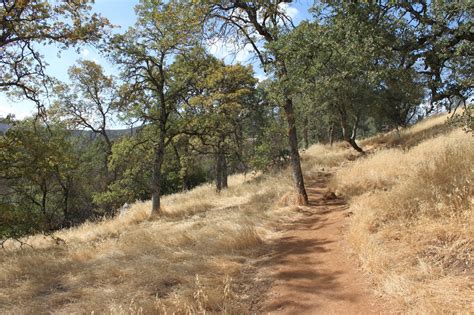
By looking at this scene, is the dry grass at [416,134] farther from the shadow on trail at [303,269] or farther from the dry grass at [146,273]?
the dry grass at [146,273]

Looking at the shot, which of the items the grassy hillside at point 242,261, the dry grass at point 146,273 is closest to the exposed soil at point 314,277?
the grassy hillside at point 242,261

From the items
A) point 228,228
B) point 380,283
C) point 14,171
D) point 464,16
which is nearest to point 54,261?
point 14,171

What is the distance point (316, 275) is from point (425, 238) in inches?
71.6

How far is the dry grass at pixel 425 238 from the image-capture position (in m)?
4.12

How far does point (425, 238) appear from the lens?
212 inches

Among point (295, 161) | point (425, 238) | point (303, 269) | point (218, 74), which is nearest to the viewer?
point (425, 238)

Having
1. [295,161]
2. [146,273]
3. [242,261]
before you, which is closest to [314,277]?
[242,261]

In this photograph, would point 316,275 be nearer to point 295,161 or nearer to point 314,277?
point 314,277

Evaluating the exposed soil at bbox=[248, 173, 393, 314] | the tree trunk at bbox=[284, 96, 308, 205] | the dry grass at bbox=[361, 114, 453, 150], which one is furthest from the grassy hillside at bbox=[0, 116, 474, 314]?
the dry grass at bbox=[361, 114, 453, 150]

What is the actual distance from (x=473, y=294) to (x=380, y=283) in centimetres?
120

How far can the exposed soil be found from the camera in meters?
4.78

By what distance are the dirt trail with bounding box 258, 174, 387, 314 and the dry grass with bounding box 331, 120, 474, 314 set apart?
1.02 ft

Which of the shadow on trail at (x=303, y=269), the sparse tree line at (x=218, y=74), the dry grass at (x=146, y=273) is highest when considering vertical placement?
the sparse tree line at (x=218, y=74)

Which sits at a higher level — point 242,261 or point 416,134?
point 416,134
